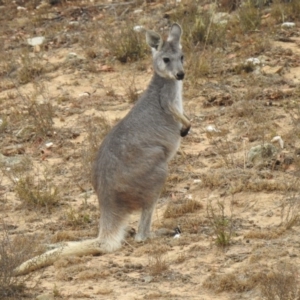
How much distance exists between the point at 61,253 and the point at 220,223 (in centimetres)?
136

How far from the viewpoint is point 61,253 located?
24.2ft

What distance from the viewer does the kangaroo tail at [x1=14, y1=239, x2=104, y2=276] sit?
7.07 m

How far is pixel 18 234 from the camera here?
27.1ft

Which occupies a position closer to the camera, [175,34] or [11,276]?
[11,276]

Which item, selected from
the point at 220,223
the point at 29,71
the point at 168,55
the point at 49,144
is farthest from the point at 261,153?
the point at 29,71

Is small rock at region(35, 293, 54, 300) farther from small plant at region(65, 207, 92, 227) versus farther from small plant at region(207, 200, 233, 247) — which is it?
small plant at region(65, 207, 92, 227)

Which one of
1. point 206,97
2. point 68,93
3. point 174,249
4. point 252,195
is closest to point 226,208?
point 252,195

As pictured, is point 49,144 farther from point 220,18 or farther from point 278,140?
point 220,18

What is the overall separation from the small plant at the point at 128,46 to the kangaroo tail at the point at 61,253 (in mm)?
5343

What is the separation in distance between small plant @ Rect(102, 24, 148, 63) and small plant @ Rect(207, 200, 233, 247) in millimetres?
4653

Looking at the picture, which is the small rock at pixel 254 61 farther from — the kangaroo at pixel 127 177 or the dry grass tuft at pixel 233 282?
the dry grass tuft at pixel 233 282

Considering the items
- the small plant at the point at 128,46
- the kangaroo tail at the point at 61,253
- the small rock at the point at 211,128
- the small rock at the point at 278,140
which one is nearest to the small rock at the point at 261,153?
the small rock at the point at 278,140

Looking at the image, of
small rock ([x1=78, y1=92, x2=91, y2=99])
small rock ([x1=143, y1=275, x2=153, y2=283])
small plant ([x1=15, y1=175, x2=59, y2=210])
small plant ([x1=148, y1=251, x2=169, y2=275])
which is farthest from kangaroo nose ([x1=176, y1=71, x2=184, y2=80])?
small rock ([x1=78, y1=92, x2=91, y2=99])

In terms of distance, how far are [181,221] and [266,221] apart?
0.80 metres
